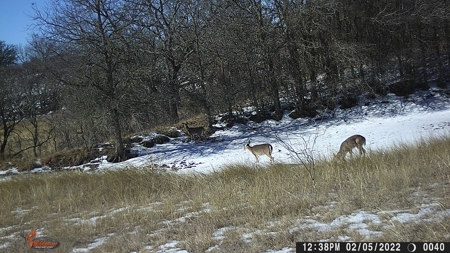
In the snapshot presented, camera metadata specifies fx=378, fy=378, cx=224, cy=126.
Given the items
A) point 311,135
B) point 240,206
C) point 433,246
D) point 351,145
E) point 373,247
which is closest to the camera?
point 433,246

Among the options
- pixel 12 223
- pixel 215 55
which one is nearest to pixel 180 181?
pixel 12 223

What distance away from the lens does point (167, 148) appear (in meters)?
17.0

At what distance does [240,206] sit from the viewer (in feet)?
18.2

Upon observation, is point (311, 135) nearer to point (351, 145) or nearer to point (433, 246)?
point (351, 145)

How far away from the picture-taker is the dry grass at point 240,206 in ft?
13.7

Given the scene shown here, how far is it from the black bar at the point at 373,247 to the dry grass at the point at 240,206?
0.40 feet

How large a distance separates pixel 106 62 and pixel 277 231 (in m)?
11.9

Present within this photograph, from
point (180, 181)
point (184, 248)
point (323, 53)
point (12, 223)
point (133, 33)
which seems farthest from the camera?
point (323, 53)

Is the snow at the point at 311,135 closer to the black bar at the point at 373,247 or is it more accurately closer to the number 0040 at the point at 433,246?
the black bar at the point at 373,247

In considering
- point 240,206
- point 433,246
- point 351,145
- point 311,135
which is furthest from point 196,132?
point 433,246

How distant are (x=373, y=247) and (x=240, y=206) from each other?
231 cm

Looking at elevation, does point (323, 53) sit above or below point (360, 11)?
below

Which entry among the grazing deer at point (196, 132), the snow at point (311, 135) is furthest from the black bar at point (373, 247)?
the grazing deer at point (196, 132)

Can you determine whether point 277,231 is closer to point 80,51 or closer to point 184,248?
point 184,248
